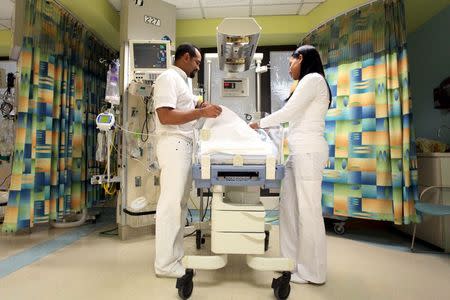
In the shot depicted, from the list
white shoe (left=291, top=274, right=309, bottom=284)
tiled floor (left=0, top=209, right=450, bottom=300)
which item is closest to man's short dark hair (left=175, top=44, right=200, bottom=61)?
tiled floor (left=0, top=209, right=450, bottom=300)

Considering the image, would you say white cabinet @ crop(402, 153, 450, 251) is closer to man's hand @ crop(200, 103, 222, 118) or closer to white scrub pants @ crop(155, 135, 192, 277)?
→ man's hand @ crop(200, 103, 222, 118)

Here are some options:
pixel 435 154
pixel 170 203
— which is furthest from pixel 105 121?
pixel 435 154

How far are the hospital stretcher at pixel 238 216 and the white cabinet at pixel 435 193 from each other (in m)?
1.70

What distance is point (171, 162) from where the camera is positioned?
1845mm

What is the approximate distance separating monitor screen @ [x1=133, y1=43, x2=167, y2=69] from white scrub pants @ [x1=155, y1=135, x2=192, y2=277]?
1209 millimetres

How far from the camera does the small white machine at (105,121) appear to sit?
2.64 meters

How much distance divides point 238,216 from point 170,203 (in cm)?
47

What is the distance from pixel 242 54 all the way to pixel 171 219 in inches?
57.0

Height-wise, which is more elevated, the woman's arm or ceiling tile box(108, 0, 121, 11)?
ceiling tile box(108, 0, 121, 11)

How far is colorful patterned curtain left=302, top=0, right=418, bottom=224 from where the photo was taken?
259cm

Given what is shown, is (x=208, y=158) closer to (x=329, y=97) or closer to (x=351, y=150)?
(x=329, y=97)

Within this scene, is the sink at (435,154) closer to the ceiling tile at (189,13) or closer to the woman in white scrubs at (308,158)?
the woman in white scrubs at (308,158)

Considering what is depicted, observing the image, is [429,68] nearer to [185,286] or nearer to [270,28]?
[270,28]

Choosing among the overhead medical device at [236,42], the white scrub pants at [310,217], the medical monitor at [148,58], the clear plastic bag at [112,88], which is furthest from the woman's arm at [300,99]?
the clear plastic bag at [112,88]
